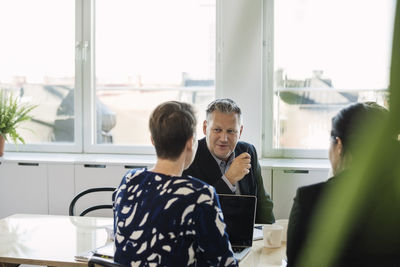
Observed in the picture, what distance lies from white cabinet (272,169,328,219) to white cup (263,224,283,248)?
1.44 m

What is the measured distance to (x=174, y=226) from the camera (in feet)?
4.49

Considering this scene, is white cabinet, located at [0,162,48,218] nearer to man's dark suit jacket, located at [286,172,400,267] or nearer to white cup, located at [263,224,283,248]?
white cup, located at [263,224,283,248]

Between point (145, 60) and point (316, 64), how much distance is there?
1413 millimetres

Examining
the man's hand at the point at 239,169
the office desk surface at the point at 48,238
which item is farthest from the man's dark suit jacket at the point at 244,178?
the office desk surface at the point at 48,238

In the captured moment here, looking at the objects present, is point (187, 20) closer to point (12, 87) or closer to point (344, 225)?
point (12, 87)

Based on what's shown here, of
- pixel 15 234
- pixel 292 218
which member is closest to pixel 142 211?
pixel 292 218

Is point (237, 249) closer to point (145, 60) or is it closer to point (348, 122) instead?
point (348, 122)

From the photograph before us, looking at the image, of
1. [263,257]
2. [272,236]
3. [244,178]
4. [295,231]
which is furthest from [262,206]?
[295,231]

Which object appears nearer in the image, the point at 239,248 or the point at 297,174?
the point at 239,248

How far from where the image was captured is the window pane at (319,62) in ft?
12.1

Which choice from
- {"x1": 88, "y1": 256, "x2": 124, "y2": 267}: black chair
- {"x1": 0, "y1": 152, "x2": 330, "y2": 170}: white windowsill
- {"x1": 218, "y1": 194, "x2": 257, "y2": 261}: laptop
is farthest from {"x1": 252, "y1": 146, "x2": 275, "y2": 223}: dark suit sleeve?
{"x1": 88, "y1": 256, "x2": 124, "y2": 267}: black chair

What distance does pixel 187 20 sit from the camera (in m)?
4.02

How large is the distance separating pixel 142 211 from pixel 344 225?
1.23 metres

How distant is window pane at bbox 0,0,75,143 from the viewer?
166 inches
